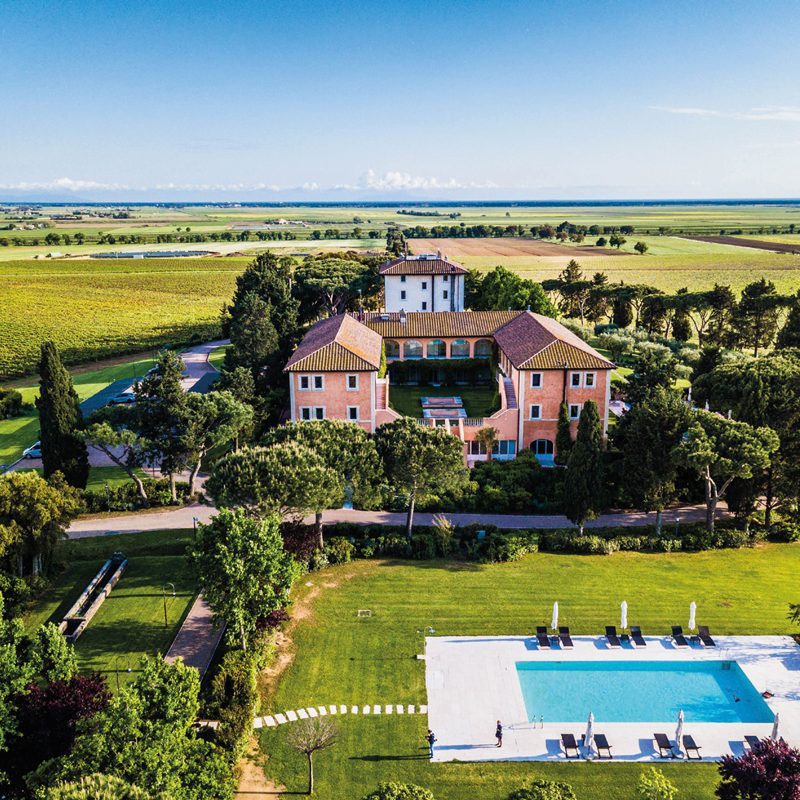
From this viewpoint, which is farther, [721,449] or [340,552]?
[721,449]

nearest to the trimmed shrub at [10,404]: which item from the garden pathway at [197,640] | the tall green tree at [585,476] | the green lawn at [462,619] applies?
the garden pathway at [197,640]

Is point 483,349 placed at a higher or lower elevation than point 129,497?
higher

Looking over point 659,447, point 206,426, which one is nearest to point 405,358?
point 206,426

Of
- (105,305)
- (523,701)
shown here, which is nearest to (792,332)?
(523,701)

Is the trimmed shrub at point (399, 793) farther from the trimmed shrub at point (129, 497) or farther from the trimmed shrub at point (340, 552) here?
the trimmed shrub at point (129, 497)

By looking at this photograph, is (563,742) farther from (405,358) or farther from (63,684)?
(405,358)

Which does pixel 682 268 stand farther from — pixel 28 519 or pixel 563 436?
pixel 28 519
